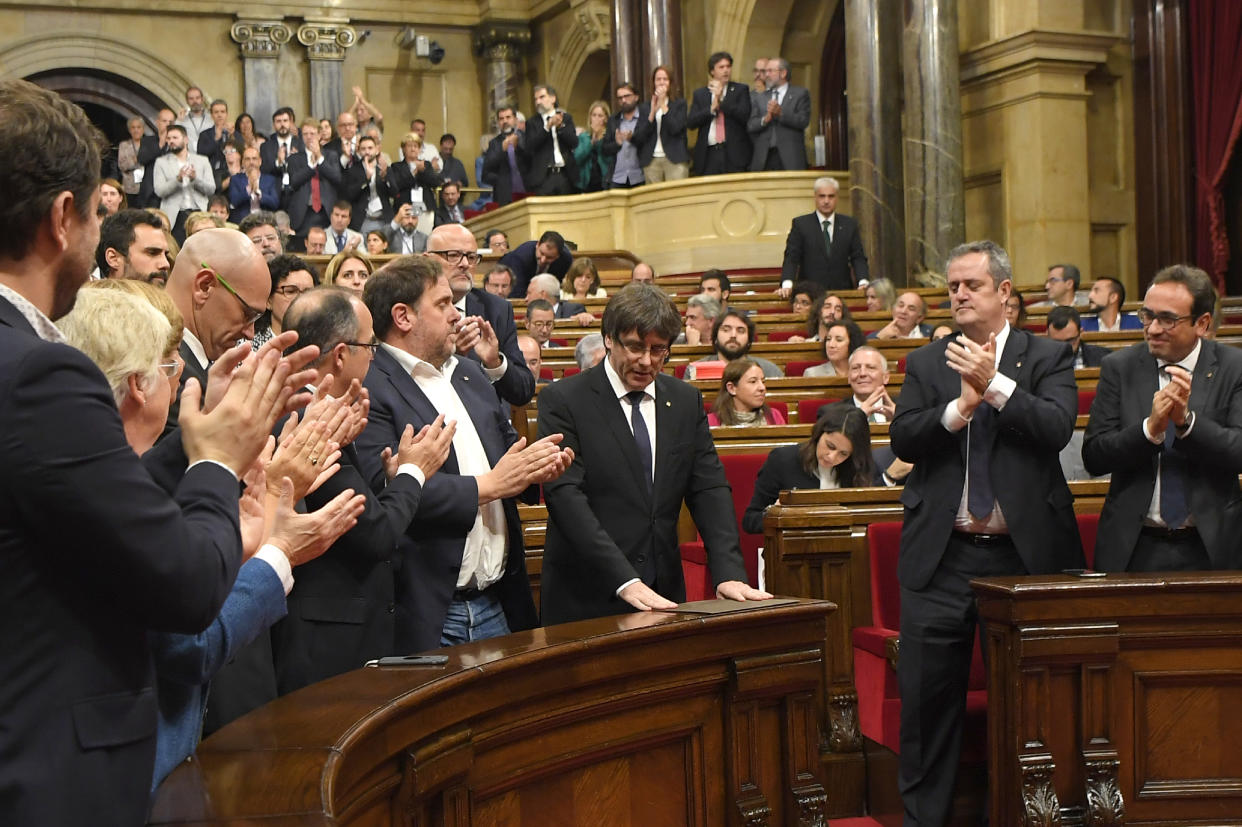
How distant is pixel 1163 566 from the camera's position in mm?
3492

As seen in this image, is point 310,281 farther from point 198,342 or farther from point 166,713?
point 166,713

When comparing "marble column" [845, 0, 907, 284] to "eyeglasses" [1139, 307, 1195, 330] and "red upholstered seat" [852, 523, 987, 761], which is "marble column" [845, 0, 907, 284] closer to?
"red upholstered seat" [852, 523, 987, 761]

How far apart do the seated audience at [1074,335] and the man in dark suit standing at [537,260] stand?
11.0ft

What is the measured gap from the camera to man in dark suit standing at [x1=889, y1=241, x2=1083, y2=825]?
11.2ft

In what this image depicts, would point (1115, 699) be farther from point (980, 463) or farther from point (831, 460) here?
point (831, 460)

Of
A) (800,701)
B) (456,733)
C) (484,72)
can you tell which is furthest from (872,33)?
(456,733)

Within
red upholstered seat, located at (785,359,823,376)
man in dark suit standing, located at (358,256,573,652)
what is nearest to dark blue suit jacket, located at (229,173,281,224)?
red upholstered seat, located at (785,359,823,376)

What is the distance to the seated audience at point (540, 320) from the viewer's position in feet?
24.7

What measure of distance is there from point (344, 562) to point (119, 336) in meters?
0.99

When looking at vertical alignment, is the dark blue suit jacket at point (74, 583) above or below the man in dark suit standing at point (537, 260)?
below

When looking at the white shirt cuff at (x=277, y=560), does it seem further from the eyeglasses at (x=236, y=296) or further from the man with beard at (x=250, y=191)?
the man with beard at (x=250, y=191)

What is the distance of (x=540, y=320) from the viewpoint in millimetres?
7539

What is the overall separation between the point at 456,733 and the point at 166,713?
514 mm

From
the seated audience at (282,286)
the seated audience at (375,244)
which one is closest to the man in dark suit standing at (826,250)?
the seated audience at (375,244)
